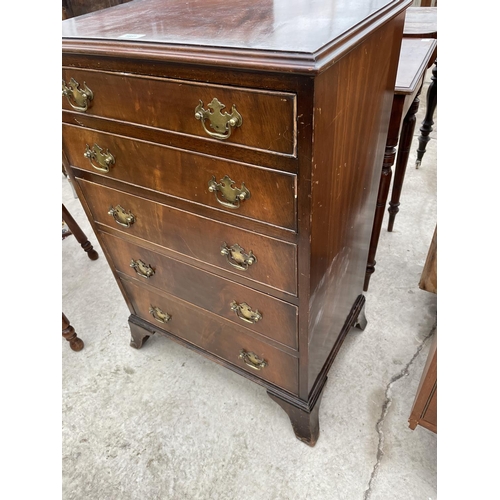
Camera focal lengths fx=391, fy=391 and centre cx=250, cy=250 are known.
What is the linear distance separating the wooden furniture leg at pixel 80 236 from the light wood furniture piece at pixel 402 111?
4.26ft

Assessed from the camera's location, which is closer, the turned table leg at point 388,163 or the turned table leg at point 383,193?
the turned table leg at point 388,163

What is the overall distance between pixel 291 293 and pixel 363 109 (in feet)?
1.33

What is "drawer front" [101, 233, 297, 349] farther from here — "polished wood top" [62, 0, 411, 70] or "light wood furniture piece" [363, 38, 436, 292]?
"light wood furniture piece" [363, 38, 436, 292]

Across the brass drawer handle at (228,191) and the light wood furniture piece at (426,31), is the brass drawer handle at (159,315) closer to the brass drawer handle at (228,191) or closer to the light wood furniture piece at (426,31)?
the brass drawer handle at (228,191)

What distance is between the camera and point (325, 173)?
0.70 metres

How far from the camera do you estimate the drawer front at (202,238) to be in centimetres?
81

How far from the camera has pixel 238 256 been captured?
2.84 feet

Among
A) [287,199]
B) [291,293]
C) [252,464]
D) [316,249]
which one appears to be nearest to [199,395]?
[252,464]

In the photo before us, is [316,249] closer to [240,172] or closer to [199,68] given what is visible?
[240,172]

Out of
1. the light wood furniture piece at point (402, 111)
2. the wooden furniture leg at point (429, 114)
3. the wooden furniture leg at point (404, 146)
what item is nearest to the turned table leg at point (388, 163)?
the light wood furniture piece at point (402, 111)

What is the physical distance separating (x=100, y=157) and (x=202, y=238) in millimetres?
301

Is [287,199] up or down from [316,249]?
up

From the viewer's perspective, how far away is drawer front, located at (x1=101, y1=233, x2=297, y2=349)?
933 millimetres

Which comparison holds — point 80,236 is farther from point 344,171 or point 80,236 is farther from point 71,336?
point 344,171
